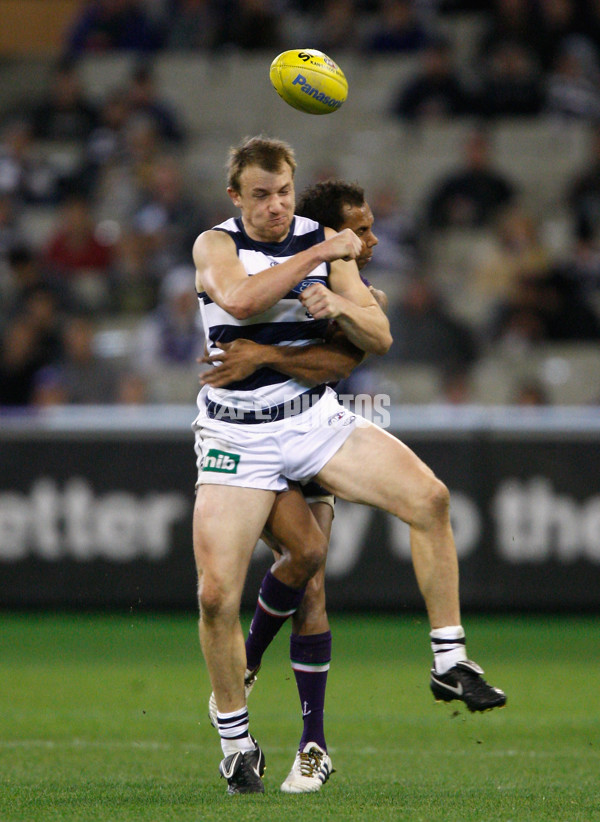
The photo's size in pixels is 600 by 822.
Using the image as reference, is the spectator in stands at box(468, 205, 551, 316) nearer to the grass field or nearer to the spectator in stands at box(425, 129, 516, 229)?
the spectator in stands at box(425, 129, 516, 229)

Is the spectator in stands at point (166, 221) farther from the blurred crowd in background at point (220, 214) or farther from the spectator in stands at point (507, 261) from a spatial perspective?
the spectator in stands at point (507, 261)

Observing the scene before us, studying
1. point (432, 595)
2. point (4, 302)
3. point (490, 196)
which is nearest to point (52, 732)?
point (432, 595)

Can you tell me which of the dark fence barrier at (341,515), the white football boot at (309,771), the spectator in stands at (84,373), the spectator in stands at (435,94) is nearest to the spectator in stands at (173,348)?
the spectator in stands at (84,373)

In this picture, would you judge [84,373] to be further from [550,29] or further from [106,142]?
[550,29]

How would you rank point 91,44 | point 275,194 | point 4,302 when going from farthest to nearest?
point 91,44
point 4,302
point 275,194

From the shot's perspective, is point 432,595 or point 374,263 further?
point 374,263

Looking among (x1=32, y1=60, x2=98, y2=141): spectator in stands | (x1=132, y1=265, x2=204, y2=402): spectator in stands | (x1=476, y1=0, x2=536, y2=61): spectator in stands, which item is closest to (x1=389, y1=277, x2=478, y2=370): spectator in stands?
(x1=132, y1=265, x2=204, y2=402): spectator in stands

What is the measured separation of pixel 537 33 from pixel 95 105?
4997 millimetres

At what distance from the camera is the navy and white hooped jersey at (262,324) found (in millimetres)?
5363

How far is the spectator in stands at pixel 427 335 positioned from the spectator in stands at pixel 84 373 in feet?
8.45

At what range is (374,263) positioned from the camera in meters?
13.0

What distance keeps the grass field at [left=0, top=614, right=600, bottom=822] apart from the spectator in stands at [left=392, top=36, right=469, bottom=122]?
20.3ft

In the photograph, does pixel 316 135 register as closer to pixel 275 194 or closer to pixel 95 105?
pixel 95 105

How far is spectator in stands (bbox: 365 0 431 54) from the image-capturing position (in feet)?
48.8
